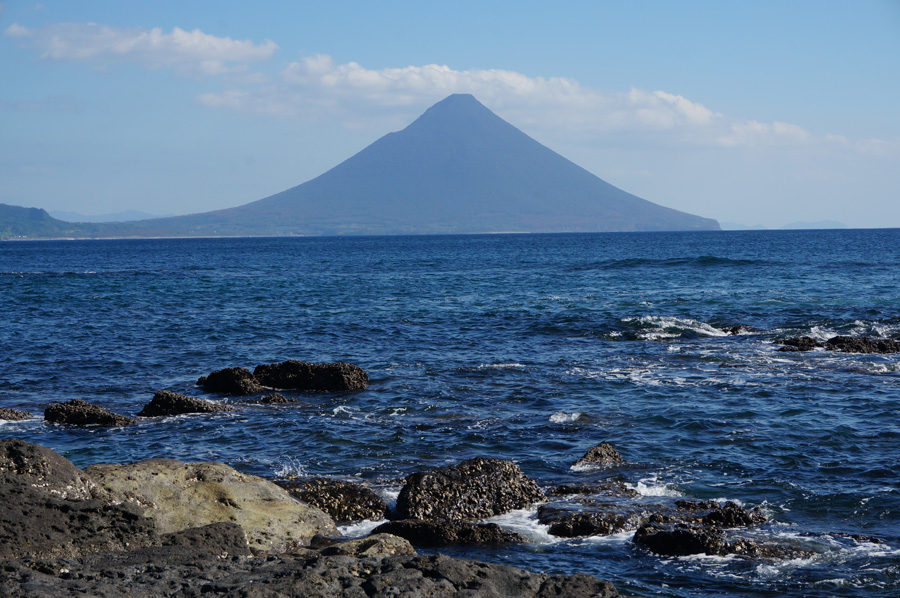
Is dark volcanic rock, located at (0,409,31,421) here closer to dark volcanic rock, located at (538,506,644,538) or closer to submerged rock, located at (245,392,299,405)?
submerged rock, located at (245,392,299,405)

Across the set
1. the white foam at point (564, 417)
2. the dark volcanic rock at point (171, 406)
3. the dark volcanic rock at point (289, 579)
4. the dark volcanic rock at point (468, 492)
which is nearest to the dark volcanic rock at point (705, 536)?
the dark volcanic rock at point (468, 492)

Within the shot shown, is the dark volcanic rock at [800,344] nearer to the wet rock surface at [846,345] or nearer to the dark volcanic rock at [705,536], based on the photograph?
the wet rock surface at [846,345]

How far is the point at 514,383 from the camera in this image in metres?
21.8

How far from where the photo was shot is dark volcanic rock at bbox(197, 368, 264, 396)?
68.6ft

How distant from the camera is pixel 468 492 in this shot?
12.2 meters

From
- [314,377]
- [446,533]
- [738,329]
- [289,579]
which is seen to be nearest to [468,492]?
[446,533]

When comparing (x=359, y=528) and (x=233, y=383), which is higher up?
(x=233, y=383)

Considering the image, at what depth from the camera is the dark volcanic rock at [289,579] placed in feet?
22.5

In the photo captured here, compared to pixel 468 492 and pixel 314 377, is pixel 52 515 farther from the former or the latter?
pixel 314 377

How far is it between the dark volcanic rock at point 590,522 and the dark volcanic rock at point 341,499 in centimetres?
248

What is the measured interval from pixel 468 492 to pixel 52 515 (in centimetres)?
576

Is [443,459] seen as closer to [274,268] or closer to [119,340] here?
[119,340]

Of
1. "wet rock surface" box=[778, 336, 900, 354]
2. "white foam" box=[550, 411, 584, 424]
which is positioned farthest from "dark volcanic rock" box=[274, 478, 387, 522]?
"wet rock surface" box=[778, 336, 900, 354]

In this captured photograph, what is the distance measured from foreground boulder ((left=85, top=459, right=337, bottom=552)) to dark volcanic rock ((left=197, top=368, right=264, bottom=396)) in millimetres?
9566
